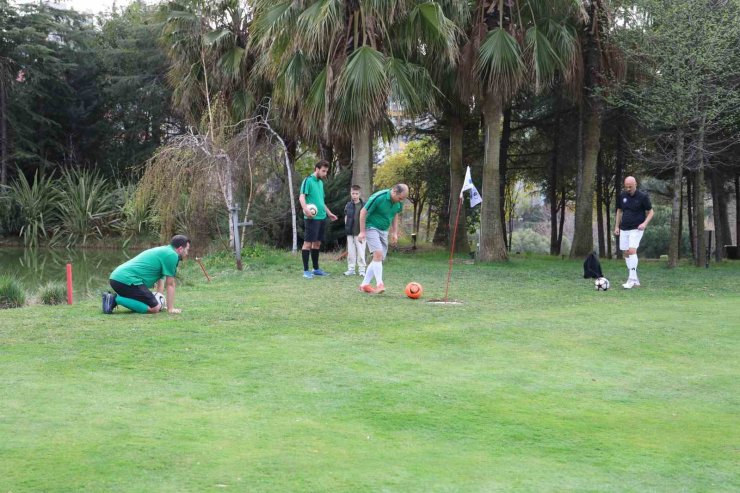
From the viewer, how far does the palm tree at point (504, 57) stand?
19000 mm

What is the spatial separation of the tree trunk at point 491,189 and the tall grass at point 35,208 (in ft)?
60.1

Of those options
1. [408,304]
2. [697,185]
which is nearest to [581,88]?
[697,185]

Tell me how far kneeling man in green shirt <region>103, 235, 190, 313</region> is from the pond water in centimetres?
422

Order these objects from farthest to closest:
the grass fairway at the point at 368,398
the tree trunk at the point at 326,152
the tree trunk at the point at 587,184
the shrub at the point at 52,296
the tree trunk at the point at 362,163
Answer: the tree trunk at the point at 326,152 < the tree trunk at the point at 587,184 < the tree trunk at the point at 362,163 < the shrub at the point at 52,296 < the grass fairway at the point at 368,398

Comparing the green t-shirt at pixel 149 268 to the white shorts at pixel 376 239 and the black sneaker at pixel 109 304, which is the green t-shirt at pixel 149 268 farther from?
the white shorts at pixel 376 239

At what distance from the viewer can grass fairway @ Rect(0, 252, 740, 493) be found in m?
4.63

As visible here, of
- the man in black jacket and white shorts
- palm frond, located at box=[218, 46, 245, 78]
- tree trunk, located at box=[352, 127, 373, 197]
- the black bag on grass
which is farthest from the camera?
palm frond, located at box=[218, 46, 245, 78]

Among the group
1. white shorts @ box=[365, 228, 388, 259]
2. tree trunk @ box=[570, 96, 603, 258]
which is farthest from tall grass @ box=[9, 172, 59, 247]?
white shorts @ box=[365, 228, 388, 259]

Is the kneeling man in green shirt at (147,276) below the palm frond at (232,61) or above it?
below

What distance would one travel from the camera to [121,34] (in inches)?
1767

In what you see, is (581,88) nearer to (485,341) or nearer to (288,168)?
(288,168)

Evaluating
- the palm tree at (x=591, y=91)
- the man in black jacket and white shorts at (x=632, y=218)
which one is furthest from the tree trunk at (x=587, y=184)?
the man in black jacket and white shorts at (x=632, y=218)

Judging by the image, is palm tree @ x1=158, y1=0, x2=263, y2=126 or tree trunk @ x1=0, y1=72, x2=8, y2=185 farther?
tree trunk @ x1=0, y1=72, x2=8, y2=185

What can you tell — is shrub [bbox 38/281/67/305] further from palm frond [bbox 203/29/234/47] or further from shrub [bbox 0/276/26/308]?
palm frond [bbox 203/29/234/47]
